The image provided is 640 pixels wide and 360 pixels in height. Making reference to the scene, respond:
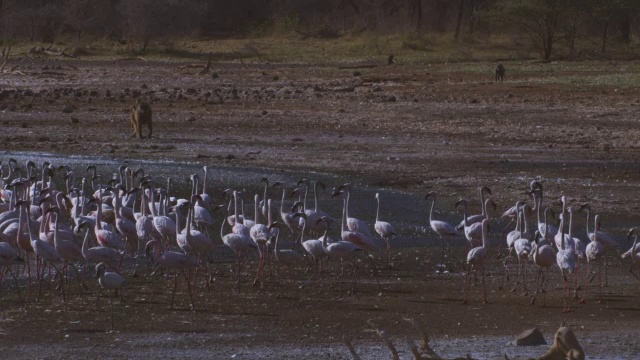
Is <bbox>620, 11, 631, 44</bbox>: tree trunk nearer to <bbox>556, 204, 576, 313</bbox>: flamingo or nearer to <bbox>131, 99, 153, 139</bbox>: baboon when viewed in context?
<bbox>131, 99, 153, 139</bbox>: baboon

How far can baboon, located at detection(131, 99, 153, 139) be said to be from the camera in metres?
24.2

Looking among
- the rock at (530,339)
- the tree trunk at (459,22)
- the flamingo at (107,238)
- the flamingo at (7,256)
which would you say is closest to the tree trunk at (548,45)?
the tree trunk at (459,22)

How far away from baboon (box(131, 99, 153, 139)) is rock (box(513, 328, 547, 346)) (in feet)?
49.9

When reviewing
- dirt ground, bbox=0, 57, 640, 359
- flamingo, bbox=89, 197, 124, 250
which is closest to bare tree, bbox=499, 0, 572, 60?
dirt ground, bbox=0, 57, 640, 359

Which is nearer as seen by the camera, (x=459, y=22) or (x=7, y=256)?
(x=7, y=256)

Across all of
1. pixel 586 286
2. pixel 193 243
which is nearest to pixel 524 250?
pixel 586 286

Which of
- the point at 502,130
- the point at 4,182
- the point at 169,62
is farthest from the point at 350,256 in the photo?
the point at 169,62

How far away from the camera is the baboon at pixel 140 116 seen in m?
24.2

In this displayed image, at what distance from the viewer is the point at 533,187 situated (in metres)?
15.6

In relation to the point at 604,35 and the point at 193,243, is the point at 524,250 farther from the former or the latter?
the point at 604,35

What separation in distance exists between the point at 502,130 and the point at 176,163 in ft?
24.6

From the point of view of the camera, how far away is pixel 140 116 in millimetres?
24328

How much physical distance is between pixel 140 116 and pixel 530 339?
15466 mm

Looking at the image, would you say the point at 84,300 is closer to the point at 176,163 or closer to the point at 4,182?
the point at 4,182
